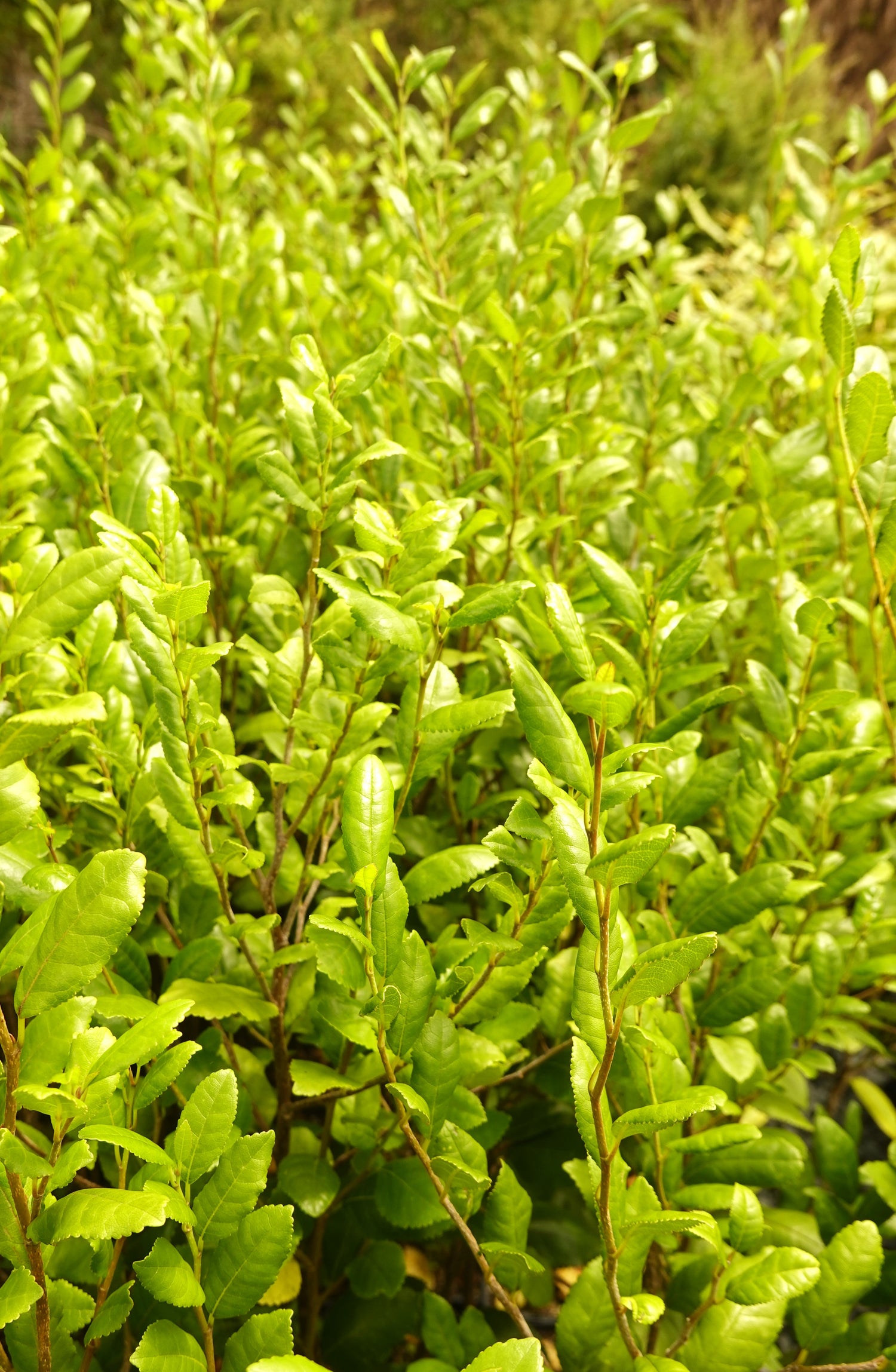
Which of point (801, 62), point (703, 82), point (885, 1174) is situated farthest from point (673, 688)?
point (703, 82)

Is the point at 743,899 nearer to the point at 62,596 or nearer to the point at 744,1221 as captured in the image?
the point at 744,1221

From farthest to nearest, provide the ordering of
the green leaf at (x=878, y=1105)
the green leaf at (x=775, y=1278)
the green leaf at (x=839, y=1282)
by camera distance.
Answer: the green leaf at (x=878, y=1105) < the green leaf at (x=839, y=1282) < the green leaf at (x=775, y=1278)

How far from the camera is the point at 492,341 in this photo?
1795mm

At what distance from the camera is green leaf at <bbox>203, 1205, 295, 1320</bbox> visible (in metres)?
0.77

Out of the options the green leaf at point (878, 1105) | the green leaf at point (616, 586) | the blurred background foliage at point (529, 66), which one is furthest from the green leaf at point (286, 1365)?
the blurred background foliage at point (529, 66)

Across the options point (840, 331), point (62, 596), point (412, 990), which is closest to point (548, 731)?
point (412, 990)

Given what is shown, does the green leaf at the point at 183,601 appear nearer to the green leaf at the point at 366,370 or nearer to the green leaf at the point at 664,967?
the green leaf at the point at 366,370

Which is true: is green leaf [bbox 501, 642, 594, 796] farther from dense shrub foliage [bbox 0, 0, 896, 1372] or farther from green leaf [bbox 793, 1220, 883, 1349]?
green leaf [bbox 793, 1220, 883, 1349]

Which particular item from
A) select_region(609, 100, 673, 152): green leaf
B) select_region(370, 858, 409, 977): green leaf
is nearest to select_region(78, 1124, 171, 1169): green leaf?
select_region(370, 858, 409, 977): green leaf

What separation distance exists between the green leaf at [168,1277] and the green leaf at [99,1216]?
83 millimetres

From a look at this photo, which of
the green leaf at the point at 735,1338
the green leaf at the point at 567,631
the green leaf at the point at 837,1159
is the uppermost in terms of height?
the green leaf at the point at 567,631

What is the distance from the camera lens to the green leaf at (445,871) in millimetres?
930

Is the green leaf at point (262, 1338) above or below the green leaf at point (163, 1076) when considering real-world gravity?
below

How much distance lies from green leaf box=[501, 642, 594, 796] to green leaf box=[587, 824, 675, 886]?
0.06 meters
